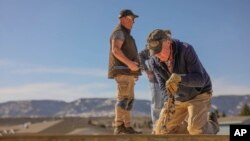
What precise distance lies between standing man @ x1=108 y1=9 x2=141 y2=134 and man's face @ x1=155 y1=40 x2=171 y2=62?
129 centimetres

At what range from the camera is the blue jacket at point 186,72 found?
6289 millimetres

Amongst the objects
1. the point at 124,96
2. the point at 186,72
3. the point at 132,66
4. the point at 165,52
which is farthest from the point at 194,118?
the point at 132,66

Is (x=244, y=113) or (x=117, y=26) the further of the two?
(x=244, y=113)

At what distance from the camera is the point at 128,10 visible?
8.05m

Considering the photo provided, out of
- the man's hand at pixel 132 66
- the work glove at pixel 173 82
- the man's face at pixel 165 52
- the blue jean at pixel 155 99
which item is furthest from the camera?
the blue jean at pixel 155 99

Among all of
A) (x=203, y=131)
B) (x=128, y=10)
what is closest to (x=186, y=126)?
(x=203, y=131)

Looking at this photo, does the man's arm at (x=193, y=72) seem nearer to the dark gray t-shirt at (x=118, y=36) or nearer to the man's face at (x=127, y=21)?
the dark gray t-shirt at (x=118, y=36)

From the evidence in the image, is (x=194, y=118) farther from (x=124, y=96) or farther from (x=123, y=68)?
(x=123, y=68)

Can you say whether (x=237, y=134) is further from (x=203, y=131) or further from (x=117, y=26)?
(x=117, y=26)

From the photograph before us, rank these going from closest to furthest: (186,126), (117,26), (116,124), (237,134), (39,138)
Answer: (237,134) < (39,138) < (186,126) < (116,124) < (117,26)

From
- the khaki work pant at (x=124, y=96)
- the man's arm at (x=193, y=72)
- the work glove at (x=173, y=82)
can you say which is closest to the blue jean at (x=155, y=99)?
the khaki work pant at (x=124, y=96)

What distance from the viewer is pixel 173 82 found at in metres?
6.05

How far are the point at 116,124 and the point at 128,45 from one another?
1292mm

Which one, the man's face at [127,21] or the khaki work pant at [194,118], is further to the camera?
the man's face at [127,21]
